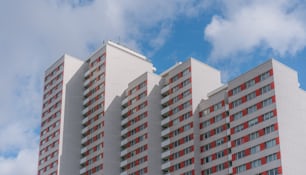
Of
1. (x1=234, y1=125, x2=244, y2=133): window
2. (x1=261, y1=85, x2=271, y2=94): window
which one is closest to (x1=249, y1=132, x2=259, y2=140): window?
(x1=234, y1=125, x2=244, y2=133): window

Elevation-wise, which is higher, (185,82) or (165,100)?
(185,82)

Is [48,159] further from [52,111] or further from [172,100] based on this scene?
[172,100]

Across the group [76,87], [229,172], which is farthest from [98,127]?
[229,172]

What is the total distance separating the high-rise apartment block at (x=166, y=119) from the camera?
11469 centimetres

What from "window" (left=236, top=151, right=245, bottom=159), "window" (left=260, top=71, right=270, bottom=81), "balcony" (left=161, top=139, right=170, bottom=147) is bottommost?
"window" (left=236, top=151, right=245, bottom=159)

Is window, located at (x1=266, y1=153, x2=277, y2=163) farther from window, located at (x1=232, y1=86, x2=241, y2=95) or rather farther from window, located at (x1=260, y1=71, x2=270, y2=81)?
window, located at (x1=232, y1=86, x2=241, y2=95)

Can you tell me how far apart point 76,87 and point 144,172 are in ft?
135

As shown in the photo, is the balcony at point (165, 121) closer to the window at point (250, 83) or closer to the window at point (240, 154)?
the window at point (250, 83)

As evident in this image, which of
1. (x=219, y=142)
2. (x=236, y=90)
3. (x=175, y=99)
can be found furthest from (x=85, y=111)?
(x=236, y=90)

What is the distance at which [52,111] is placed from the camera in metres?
165

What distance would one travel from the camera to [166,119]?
463 ft

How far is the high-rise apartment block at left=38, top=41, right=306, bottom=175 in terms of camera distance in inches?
4515

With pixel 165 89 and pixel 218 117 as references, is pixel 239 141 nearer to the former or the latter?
pixel 218 117

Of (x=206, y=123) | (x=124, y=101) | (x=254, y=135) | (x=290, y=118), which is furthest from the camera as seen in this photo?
(x=124, y=101)
